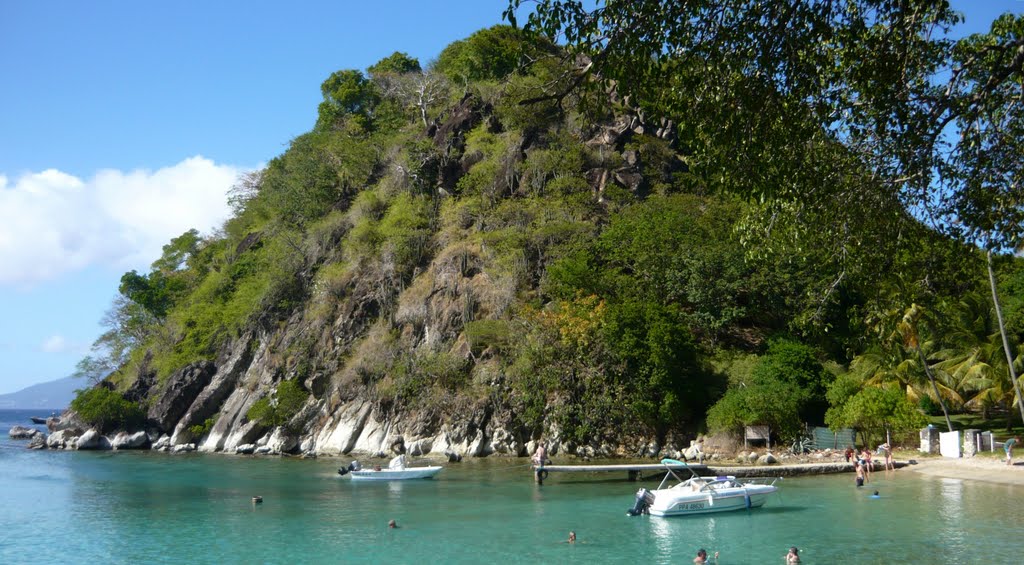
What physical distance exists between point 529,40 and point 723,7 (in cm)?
233

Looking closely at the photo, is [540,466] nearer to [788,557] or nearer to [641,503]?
[641,503]

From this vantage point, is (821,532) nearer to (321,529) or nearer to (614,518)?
(614,518)

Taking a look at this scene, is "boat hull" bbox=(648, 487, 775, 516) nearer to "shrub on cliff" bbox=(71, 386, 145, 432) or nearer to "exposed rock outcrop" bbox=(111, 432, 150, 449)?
"exposed rock outcrop" bbox=(111, 432, 150, 449)

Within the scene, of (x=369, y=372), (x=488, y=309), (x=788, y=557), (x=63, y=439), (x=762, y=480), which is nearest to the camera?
(x=788, y=557)

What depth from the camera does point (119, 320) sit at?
69250 mm

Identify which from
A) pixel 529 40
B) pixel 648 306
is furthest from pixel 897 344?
pixel 648 306

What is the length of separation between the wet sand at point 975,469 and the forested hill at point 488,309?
2.47m

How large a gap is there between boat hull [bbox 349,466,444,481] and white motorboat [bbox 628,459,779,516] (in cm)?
1199

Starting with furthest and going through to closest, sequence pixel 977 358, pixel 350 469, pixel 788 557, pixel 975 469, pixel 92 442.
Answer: pixel 92 442
pixel 350 469
pixel 977 358
pixel 975 469
pixel 788 557

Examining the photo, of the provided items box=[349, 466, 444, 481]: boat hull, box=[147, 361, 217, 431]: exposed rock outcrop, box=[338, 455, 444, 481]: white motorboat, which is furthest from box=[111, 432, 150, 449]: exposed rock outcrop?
box=[349, 466, 444, 481]: boat hull

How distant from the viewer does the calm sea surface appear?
1878cm

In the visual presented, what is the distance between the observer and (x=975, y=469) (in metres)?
27.5

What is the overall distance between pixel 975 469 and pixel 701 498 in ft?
38.0

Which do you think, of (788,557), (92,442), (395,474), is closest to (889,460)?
(788,557)
